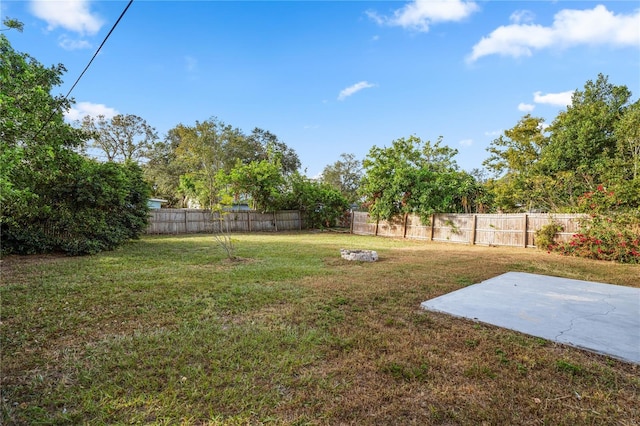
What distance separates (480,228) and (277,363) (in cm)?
1112

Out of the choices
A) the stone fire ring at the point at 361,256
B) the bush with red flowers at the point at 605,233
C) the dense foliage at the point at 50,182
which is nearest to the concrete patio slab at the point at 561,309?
the stone fire ring at the point at 361,256

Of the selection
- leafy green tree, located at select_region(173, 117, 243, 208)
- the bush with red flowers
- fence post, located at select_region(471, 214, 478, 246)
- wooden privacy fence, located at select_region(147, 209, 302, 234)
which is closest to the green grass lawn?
the bush with red flowers

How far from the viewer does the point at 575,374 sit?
206 cm

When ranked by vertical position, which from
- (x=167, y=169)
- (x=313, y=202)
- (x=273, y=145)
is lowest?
(x=313, y=202)

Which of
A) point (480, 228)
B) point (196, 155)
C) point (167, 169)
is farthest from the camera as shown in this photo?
point (167, 169)

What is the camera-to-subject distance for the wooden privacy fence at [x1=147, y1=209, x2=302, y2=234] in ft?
47.3

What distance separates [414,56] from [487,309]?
803 cm

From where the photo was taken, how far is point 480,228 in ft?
36.6

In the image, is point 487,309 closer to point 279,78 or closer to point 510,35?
point 510,35

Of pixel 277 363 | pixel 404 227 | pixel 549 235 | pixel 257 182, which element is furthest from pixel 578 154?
pixel 277 363

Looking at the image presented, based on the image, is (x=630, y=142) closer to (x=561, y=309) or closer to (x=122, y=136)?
(x=561, y=309)

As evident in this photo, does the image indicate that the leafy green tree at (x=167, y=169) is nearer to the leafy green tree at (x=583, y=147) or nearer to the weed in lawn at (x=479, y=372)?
the leafy green tree at (x=583, y=147)

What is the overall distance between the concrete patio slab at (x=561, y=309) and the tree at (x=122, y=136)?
84.5 feet

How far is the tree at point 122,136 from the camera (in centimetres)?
2309
